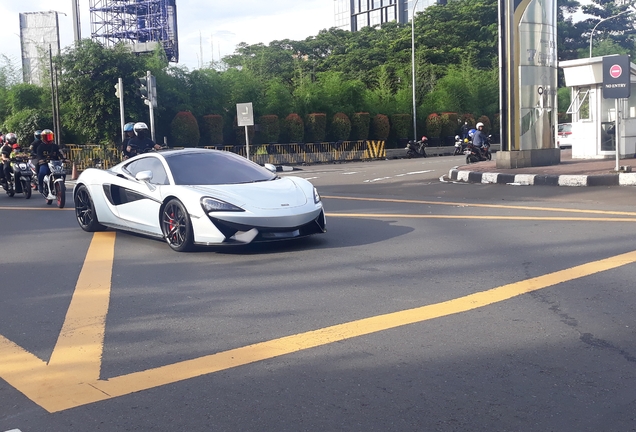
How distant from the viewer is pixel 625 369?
4270 millimetres

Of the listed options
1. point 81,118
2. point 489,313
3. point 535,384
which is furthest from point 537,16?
point 81,118

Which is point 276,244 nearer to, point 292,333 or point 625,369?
point 292,333

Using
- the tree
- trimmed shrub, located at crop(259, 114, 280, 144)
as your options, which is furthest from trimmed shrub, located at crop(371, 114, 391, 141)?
the tree

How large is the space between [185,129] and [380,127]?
42.4ft

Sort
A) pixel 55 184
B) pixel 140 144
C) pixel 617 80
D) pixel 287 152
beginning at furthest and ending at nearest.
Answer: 1. pixel 287 152
2. pixel 617 80
3. pixel 55 184
4. pixel 140 144

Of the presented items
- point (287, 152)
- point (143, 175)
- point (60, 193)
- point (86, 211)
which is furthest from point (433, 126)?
point (143, 175)

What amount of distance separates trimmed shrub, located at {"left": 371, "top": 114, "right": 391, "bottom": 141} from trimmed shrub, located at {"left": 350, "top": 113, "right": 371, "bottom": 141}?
1.07 meters

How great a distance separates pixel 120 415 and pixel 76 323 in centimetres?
204

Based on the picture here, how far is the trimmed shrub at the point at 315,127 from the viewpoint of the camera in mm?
40156

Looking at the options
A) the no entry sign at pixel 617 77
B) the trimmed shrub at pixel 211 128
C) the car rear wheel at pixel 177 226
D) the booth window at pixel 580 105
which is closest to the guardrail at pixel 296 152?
the trimmed shrub at pixel 211 128

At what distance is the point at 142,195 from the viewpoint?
9.45 metres

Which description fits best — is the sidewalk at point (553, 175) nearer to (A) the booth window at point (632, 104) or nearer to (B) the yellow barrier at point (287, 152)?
(A) the booth window at point (632, 104)

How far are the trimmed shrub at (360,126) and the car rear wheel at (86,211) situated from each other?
32.0 metres

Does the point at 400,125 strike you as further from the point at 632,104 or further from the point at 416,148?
the point at 632,104
